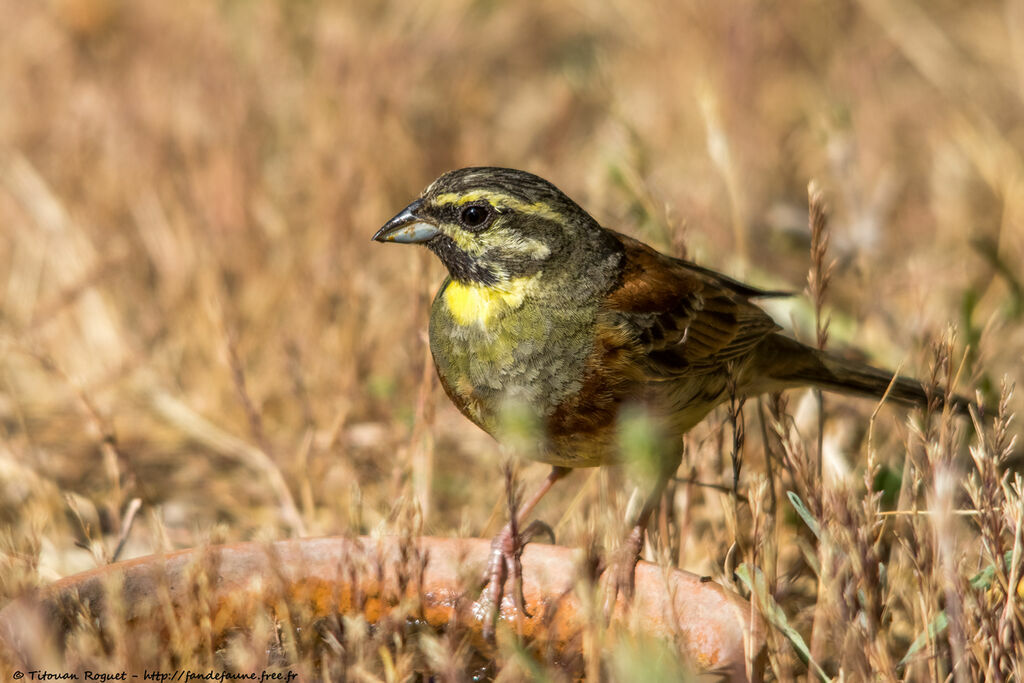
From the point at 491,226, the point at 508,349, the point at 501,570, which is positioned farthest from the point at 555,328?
the point at 501,570

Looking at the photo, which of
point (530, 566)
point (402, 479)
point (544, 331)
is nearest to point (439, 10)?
point (402, 479)

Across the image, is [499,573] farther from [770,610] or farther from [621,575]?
[621,575]

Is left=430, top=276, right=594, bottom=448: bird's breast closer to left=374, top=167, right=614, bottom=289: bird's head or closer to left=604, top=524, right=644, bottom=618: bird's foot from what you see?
left=374, top=167, right=614, bottom=289: bird's head

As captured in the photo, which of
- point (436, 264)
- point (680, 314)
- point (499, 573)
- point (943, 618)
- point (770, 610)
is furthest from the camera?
point (436, 264)

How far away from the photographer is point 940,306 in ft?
17.2

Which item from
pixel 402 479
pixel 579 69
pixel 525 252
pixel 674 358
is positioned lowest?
pixel 402 479

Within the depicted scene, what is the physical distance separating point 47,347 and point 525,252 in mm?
2566

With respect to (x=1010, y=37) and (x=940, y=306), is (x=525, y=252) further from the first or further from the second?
(x=1010, y=37)

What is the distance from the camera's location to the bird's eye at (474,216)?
3.16 meters

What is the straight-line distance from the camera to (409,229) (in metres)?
3.20

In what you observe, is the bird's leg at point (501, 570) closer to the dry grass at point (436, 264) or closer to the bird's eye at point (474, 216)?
the dry grass at point (436, 264)

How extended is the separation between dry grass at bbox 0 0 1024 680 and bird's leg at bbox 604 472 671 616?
97 millimetres

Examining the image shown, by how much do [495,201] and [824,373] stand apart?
1.20 metres

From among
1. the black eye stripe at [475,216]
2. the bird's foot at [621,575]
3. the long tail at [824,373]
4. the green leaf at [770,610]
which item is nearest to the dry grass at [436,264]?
the green leaf at [770,610]
